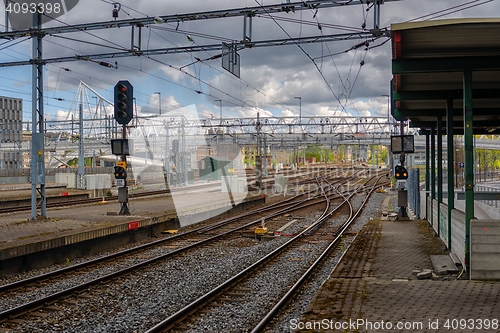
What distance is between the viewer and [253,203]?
32.5 meters

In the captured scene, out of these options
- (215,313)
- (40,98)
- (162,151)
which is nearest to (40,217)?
(40,98)

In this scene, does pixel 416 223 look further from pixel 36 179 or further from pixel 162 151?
pixel 162 151

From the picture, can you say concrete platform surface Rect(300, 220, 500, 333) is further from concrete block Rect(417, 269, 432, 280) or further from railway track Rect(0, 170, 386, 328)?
railway track Rect(0, 170, 386, 328)

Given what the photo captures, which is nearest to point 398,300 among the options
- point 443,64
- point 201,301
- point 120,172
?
point 201,301

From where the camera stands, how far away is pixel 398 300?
8031 millimetres

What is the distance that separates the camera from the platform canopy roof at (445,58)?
8.41m

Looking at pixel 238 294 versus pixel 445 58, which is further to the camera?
pixel 445 58

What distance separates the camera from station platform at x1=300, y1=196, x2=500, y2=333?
677 centimetres

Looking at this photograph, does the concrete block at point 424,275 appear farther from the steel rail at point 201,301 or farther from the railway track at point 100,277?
the railway track at point 100,277

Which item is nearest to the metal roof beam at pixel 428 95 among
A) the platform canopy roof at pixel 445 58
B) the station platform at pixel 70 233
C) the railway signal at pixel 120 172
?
the platform canopy roof at pixel 445 58

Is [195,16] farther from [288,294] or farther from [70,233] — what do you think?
[288,294]

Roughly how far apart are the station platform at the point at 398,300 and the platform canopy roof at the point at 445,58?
379cm

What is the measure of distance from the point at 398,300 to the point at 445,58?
4606mm

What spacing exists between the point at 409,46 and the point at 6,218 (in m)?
14.9
